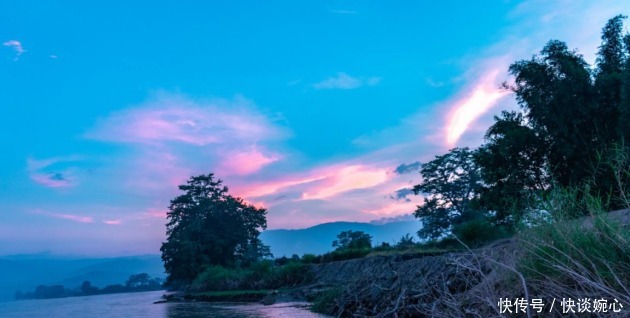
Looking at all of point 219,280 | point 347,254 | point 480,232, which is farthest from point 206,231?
point 480,232

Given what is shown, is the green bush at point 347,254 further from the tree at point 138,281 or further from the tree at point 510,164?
the tree at point 138,281

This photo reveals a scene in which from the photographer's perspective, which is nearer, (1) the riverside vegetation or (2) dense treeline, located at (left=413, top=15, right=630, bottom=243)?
(1) the riverside vegetation

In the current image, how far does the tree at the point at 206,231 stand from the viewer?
54750mm

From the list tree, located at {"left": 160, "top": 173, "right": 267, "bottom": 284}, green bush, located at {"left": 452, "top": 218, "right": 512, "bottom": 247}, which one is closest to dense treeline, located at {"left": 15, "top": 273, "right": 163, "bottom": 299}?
tree, located at {"left": 160, "top": 173, "right": 267, "bottom": 284}

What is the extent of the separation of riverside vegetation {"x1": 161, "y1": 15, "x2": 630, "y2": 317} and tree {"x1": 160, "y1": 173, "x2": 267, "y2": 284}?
173mm

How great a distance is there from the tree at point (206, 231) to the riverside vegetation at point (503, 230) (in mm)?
173

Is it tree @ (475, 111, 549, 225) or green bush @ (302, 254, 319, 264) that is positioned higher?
tree @ (475, 111, 549, 225)

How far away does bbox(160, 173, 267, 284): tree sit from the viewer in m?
54.8

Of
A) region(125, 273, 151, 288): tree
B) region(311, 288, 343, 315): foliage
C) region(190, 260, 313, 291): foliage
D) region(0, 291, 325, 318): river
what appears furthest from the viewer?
region(125, 273, 151, 288): tree

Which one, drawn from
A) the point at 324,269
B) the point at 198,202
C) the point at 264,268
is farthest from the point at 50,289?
the point at 324,269

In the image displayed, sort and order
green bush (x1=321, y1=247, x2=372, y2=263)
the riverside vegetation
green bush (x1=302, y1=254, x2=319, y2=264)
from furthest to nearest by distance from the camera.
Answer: green bush (x1=302, y1=254, x2=319, y2=264) < green bush (x1=321, y1=247, x2=372, y2=263) < the riverside vegetation

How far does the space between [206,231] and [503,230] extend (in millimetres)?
41537

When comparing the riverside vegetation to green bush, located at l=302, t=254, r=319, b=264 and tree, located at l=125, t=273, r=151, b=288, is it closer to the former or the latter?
green bush, located at l=302, t=254, r=319, b=264

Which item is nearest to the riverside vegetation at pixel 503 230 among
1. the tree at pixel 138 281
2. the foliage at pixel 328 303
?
the foliage at pixel 328 303
